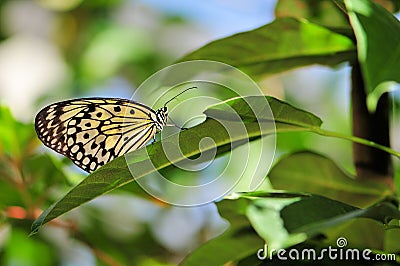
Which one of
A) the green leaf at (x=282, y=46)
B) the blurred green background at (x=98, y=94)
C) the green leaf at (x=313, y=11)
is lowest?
the blurred green background at (x=98, y=94)

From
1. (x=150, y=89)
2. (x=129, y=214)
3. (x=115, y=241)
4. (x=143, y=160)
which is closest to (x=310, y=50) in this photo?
(x=150, y=89)

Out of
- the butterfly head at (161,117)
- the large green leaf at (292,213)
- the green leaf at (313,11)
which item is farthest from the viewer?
the green leaf at (313,11)

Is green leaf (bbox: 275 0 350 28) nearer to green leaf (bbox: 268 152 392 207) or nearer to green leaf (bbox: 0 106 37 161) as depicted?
green leaf (bbox: 268 152 392 207)

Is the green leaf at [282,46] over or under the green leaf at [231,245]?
over

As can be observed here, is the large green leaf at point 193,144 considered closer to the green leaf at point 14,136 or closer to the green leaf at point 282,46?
the green leaf at point 282,46

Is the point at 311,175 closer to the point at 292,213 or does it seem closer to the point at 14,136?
the point at 292,213

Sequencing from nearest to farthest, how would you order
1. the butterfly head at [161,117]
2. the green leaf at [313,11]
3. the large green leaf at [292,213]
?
the large green leaf at [292,213] < the butterfly head at [161,117] < the green leaf at [313,11]

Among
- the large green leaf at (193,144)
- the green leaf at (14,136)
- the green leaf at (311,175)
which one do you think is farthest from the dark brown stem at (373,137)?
the green leaf at (14,136)

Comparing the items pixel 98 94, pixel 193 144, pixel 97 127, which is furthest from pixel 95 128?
pixel 98 94
